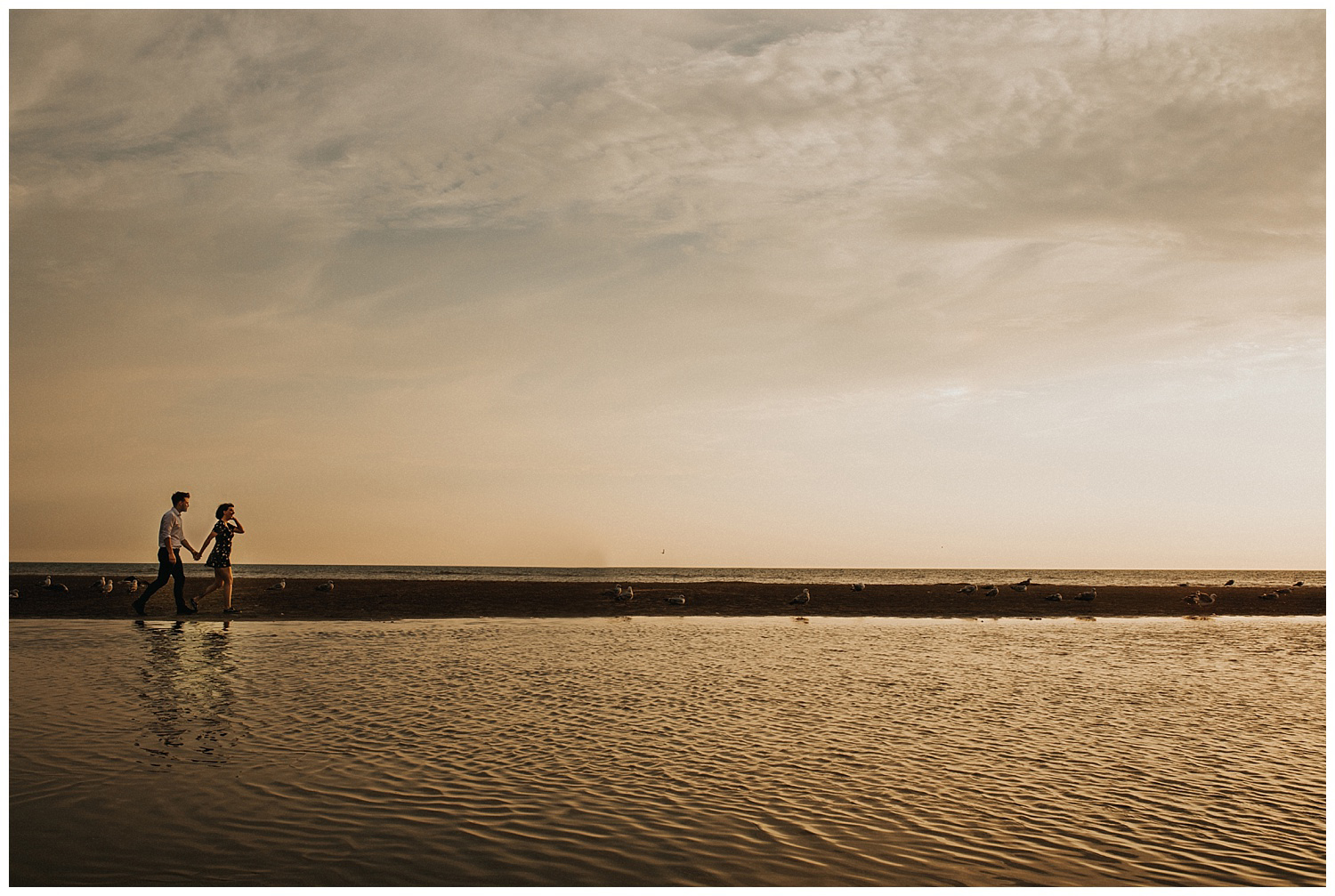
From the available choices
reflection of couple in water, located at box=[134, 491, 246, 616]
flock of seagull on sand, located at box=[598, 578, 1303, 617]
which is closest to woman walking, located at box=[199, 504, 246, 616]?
reflection of couple in water, located at box=[134, 491, 246, 616]

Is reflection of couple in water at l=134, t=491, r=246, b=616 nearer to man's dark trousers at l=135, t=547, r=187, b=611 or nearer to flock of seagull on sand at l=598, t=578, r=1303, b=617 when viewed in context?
man's dark trousers at l=135, t=547, r=187, b=611

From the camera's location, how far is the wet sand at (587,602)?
983 inches

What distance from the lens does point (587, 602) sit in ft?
106

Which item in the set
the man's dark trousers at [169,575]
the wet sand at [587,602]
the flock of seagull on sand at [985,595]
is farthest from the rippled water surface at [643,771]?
the flock of seagull on sand at [985,595]

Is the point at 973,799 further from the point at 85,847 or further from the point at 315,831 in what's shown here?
the point at 85,847

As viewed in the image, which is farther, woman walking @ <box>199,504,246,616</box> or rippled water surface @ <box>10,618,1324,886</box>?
woman walking @ <box>199,504,246,616</box>

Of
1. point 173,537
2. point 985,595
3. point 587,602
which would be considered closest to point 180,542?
point 173,537

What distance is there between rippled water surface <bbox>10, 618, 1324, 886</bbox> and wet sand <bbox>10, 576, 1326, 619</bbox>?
8.41 m

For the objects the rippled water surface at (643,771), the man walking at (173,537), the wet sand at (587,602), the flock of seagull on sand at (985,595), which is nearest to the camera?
the rippled water surface at (643,771)

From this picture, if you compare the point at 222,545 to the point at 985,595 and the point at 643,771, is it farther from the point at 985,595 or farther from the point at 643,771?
the point at 985,595

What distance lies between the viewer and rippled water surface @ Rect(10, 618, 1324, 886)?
21.9 ft

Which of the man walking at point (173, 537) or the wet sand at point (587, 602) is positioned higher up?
the man walking at point (173, 537)

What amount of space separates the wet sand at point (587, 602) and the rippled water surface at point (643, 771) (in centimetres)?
841

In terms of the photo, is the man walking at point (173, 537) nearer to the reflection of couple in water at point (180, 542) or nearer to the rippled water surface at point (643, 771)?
the reflection of couple in water at point (180, 542)
